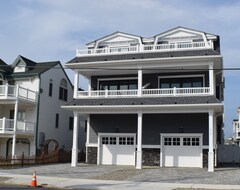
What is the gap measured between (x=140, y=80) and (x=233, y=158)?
13.7m

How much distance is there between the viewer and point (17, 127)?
3141 cm

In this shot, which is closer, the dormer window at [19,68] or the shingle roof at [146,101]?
the shingle roof at [146,101]

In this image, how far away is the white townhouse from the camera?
25859 mm

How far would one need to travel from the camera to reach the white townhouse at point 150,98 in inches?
1018

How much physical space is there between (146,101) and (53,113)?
13.0m

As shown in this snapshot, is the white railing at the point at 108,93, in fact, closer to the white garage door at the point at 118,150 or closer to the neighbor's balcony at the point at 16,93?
the white garage door at the point at 118,150

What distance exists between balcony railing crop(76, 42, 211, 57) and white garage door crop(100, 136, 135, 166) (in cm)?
677

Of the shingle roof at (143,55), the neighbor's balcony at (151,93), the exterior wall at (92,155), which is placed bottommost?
the exterior wall at (92,155)

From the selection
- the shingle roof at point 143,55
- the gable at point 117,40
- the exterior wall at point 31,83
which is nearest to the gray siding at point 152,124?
the shingle roof at point 143,55

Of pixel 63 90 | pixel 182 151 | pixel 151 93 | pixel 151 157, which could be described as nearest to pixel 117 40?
pixel 151 93

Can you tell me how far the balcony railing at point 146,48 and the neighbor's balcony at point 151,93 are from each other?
2954 millimetres

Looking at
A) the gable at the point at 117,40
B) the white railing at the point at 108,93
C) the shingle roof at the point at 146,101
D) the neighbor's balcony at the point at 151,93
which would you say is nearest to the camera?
the shingle roof at the point at 146,101

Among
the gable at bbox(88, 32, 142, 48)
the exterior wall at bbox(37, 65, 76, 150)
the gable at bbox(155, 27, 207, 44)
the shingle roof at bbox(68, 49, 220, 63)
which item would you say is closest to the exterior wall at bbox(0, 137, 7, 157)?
the exterior wall at bbox(37, 65, 76, 150)

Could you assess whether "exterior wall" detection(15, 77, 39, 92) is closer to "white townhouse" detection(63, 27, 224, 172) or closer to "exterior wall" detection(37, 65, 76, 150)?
"exterior wall" detection(37, 65, 76, 150)
